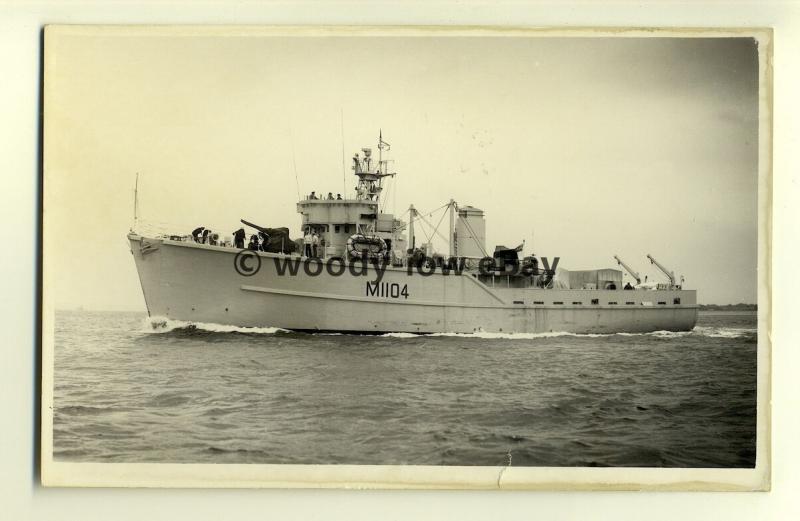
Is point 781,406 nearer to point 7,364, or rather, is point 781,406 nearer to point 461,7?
point 461,7

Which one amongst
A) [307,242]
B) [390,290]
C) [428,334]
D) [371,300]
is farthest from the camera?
[390,290]

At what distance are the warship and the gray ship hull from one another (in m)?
0.01

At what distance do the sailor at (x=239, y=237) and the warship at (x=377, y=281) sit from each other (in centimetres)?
2

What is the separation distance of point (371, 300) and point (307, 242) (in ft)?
4.71

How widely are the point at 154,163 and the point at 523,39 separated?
102 inches

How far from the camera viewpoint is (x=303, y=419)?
4238mm

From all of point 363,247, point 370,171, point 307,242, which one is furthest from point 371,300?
point 370,171

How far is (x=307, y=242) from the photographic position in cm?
621

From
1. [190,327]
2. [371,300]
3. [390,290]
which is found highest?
[390,290]

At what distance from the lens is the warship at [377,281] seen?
534 centimetres

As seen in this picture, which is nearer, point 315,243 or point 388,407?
point 388,407

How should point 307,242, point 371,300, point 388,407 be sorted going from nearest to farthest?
point 388,407
point 307,242
point 371,300

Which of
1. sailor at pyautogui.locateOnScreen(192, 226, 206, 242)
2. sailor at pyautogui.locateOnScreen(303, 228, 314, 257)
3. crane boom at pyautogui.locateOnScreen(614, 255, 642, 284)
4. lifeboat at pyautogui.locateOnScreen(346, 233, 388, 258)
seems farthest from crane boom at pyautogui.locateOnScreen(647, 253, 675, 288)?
sailor at pyautogui.locateOnScreen(192, 226, 206, 242)

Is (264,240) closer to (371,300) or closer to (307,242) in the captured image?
(307,242)
